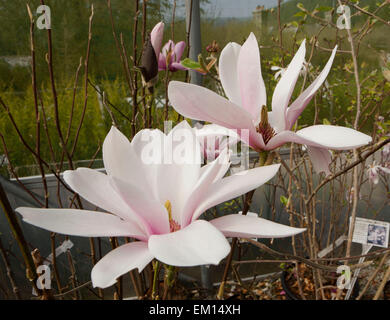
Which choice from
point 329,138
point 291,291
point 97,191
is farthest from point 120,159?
point 291,291

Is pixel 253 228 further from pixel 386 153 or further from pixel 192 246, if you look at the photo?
pixel 386 153

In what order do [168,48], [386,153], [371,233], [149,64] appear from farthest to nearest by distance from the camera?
[386,153], [371,233], [168,48], [149,64]

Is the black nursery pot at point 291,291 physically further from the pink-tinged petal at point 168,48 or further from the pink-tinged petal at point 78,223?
the pink-tinged petal at point 78,223

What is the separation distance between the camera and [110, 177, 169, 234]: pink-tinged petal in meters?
0.16

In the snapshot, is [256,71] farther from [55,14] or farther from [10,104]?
[10,104]

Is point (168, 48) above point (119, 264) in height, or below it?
above

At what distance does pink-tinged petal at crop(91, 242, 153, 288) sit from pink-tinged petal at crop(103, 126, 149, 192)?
0.04 m

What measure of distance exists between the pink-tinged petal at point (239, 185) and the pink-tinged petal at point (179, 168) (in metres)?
0.02

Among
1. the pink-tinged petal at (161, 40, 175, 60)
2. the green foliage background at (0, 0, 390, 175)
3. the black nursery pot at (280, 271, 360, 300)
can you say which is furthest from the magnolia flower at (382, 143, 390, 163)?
the pink-tinged petal at (161, 40, 175, 60)

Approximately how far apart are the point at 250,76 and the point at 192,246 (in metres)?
0.13

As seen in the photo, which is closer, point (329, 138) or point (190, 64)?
point (329, 138)

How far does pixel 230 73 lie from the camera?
232 millimetres

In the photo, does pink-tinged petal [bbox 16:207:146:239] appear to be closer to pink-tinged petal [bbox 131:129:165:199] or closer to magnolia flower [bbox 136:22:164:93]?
pink-tinged petal [bbox 131:129:165:199]
